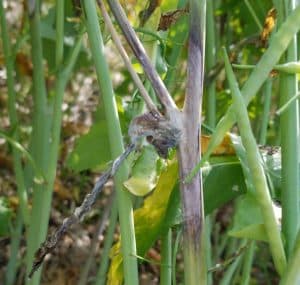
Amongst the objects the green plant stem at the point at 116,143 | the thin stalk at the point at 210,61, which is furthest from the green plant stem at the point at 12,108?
the green plant stem at the point at 116,143

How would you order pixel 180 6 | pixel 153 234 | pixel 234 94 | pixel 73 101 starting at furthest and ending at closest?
pixel 73 101 → pixel 180 6 → pixel 153 234 → pixel 234 94

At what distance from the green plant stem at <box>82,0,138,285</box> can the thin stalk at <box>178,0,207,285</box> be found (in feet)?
0.17

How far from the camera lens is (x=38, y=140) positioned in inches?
40.0

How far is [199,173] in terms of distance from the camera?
0.57 metres

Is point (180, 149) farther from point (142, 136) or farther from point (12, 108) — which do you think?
point (12, 108)

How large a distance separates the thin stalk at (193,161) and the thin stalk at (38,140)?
339 millimetres

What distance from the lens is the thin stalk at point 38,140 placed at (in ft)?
2.92

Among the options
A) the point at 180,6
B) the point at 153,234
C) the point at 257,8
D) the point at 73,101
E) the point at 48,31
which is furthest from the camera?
the point at 73,101

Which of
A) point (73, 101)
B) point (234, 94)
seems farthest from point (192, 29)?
point (73, 101)

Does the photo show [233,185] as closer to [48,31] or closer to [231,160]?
[231,160]

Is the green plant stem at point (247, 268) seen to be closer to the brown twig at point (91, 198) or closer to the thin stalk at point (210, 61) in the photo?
the thin stalk at point (210, 61)

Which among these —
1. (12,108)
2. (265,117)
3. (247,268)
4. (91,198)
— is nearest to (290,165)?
(91,198)

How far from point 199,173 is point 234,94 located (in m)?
0.07

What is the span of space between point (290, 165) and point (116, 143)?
0.14m
